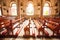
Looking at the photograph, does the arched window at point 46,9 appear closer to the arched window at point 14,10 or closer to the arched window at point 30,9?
the arched window at point 30,9

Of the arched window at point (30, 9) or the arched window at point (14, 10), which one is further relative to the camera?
the arched window at point (30, 9)

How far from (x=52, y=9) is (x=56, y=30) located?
15208 millimetres

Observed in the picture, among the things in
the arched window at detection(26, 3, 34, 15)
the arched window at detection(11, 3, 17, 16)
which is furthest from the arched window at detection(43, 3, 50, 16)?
the arched window at detection(11, 3, 17, 16)

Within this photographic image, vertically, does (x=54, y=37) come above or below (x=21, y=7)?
below

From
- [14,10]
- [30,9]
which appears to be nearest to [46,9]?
[30,9]

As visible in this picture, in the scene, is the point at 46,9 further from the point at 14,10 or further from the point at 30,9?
the point at 14,10

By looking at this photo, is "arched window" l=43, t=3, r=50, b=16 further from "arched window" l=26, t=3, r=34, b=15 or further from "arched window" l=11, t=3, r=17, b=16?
"arched window" l=11, t=3, r=17, b=16

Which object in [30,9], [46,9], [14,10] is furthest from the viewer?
[30,9]

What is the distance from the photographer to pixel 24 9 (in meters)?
21.6

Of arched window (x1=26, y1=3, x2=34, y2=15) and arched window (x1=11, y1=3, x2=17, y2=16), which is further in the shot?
arched window (x1=26, y1=3, x2=34, y2=15)

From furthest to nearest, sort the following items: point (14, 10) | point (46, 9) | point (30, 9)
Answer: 1. point (30, 9)
2. point (46, 9)
3. point (14, 10)

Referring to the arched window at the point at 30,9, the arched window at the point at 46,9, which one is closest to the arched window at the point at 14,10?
the arched window at the point at 30,9

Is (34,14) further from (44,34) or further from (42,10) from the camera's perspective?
(44,34)

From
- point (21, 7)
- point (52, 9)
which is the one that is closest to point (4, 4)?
point (21, 7)
